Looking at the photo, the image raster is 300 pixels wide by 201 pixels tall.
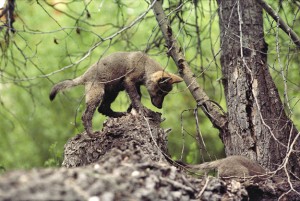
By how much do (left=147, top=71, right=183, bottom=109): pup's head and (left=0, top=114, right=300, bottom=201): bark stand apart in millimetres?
1253

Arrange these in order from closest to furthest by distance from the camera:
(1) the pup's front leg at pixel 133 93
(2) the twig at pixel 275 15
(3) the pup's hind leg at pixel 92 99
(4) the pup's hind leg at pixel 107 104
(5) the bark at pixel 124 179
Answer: (5) the bark at pixel 124 179
(2) the twig at pixel 275 15
(3) the pup's hind leg at pixel 92 99
(1) the pup's front leg at pixel 133 93
(4) the pup's hind leg at pixel 107 104

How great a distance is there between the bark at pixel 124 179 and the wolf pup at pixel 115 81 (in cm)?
59

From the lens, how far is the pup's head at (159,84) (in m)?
7.23

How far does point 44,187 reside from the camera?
314cm

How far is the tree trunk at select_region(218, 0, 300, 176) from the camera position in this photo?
5.92m

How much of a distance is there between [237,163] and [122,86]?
1.86m

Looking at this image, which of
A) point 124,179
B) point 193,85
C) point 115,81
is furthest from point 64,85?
point 124,179

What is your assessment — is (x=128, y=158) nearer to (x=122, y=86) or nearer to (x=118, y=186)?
(x=118, y=186)

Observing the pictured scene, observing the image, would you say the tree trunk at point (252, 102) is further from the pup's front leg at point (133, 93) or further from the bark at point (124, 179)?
the pup's front leg at point (133, 93)

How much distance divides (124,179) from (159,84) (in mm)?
3711

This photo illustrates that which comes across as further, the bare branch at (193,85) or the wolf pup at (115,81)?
the wolf pup at (115,81)

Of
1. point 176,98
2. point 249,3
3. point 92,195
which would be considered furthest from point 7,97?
point 92,195

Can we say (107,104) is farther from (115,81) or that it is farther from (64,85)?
(64,85)

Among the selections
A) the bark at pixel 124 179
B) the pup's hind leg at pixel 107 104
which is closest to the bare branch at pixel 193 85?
the bark at pixel 124 179
